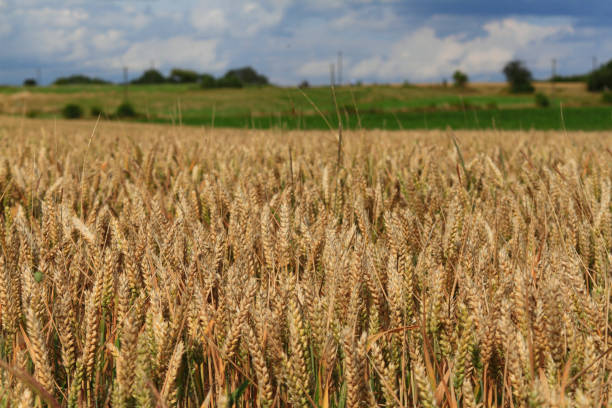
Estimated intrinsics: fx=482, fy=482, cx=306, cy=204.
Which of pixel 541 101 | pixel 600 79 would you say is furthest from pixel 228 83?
pixel 600 79

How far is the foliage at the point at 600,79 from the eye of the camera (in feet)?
236

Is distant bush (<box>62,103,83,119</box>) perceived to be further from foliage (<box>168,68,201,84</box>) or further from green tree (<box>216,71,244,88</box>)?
foliage (<box>168,68,201,84</box>)

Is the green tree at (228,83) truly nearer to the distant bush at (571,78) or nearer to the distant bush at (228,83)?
the distant bush at (228,83)

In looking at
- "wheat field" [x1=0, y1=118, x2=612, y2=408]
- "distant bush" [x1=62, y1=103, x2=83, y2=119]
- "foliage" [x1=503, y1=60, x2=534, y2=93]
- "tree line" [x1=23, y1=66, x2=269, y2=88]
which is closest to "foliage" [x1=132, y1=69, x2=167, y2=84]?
"tree line" [x1=23, y1=66, x2=269, y2=88]

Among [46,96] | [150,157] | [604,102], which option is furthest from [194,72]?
[150,157]

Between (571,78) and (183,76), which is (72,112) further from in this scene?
(571,78)

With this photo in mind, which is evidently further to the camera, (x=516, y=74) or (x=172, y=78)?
(x=172, y=78)

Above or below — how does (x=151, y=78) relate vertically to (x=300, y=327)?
above

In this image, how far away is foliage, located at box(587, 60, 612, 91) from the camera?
7181 cm

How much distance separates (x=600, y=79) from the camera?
73250 millimetres

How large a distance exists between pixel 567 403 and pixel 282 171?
200cm

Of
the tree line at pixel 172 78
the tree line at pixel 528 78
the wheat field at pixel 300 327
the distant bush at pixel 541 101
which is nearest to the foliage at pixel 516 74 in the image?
the tree line at pixel 528 78

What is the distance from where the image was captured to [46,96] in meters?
58.7

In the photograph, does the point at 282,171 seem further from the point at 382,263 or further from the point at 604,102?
the point at 604,102
